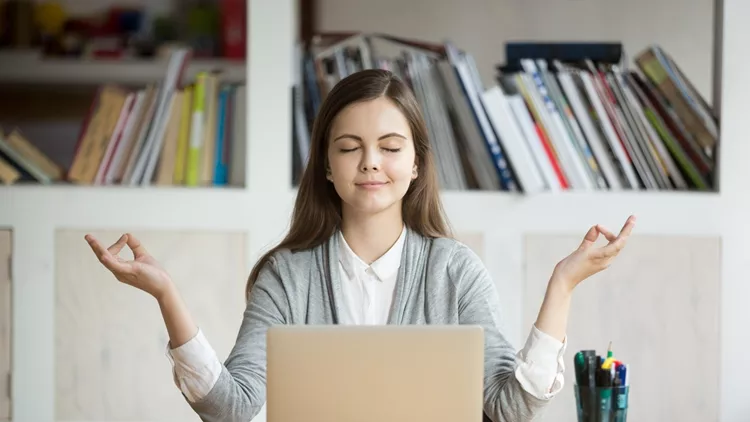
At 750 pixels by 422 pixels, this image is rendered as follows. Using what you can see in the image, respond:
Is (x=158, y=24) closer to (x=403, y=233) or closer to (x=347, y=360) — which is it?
(x=403, y=233)

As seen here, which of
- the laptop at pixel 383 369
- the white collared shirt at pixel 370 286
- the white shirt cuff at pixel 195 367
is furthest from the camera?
the white collared shirt at pixel 370 286

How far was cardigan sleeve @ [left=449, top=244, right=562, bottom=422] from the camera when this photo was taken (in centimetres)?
166

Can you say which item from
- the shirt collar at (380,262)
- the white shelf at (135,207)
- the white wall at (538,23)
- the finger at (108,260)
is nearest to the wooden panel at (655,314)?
the white shelf at (135,207)

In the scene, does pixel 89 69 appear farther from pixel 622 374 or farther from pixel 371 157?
pixel 622 374

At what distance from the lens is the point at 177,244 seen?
9.56 feet

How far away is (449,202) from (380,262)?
103 cm

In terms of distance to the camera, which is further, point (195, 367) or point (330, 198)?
point (330, 198)

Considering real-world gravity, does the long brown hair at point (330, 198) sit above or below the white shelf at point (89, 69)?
below

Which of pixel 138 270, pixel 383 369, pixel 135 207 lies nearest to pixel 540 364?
pixel 383 369

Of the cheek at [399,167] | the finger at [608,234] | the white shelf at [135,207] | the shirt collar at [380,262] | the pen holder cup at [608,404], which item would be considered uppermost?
the white shelf at [135,207]

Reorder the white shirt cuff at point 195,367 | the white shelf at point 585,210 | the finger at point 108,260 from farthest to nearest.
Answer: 1. the white shelf at point 585,210
2. the white shirt cuff at point 195,367
3. the finger at point 108,260

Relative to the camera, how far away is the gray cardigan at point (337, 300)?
179 centimetres

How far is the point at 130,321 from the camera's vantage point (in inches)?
116

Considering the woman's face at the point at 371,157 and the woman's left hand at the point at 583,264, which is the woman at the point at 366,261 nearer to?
the woman's face at the point at 371,157
